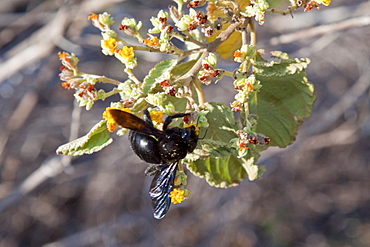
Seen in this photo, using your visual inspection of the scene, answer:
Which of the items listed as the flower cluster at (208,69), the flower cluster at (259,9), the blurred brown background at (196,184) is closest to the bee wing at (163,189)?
the flower cluster at (208,69)

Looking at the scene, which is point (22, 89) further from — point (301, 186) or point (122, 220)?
point (301, 186)

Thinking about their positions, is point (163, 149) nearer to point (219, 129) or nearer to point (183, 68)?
point (219, 129)

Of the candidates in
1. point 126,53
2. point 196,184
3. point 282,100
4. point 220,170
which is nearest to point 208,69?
point 126,53

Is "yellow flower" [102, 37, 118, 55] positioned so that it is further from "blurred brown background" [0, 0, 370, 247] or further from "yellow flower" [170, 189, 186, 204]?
"blurred brown background" [0, 0, 370, 247]

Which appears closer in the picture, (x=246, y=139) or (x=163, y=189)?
(x=246, y=139)

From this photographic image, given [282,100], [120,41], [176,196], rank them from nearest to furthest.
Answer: [176,196] < [120,41] < [282,100]

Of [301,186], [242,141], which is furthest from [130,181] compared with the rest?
[242,141]
